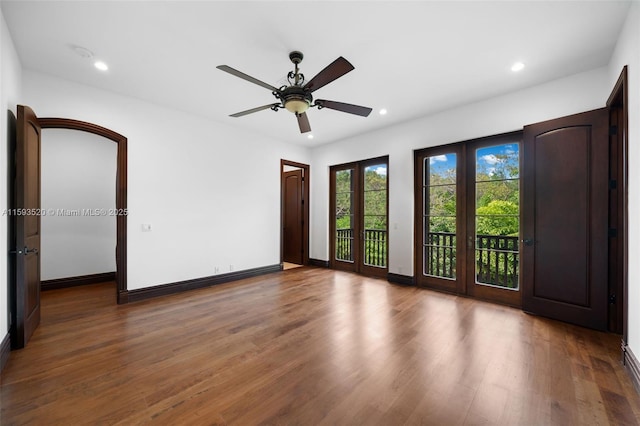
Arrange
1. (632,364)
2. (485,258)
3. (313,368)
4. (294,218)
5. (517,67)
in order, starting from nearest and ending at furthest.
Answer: (632,364) < (313,368) < (517,67) < (485,258) < (294,218)

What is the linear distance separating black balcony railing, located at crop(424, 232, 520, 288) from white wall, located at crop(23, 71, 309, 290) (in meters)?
3.28

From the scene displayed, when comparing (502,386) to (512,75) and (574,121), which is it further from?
(512,75)

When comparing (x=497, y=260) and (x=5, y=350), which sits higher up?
(x=497, y=260)

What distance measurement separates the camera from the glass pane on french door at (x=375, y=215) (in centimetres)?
545

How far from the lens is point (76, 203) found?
16.0 ft

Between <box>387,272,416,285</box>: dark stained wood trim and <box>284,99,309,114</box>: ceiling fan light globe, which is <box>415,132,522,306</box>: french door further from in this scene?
<box>284,99,309,114</box>: ceiling fan light globe

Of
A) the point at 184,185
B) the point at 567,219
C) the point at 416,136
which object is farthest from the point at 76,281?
the point at 567,219

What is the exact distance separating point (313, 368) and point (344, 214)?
4241mm

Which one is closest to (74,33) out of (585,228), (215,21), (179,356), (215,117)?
(215,21)

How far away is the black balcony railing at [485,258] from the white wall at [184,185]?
3282 millimetres

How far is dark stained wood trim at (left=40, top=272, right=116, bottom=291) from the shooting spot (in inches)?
178

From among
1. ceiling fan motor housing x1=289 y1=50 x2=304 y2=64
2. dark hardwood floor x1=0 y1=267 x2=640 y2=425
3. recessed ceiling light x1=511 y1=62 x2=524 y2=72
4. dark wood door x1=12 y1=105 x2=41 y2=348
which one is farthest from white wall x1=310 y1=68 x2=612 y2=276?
dark wood door x1=12 y1=105 x2=41 y2=348

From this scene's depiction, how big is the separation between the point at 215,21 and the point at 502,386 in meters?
3.87

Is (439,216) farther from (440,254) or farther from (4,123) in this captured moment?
(4,123)
